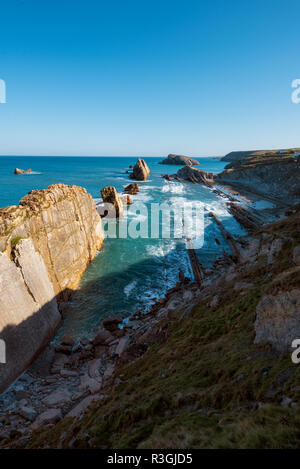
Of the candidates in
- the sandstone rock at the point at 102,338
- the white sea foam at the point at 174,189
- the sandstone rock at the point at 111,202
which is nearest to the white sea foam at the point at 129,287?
the sandstone rock at the point at 102,338

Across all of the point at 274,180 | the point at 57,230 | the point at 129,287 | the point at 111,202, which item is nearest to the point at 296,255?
the point at 129,287

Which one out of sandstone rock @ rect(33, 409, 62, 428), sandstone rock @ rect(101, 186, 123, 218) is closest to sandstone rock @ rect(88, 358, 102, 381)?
sandstone rock @ rect(33, 409, 62, 428)

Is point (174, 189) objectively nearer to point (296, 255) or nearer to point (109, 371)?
point (296, 255)

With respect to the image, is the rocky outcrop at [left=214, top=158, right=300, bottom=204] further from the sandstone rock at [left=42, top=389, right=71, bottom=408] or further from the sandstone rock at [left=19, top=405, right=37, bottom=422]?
the sandstone rock at [left=19, top=405, right=37, bottom=422]

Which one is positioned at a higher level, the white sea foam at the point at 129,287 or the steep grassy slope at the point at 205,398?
the steep grassy slope at the point at 205,398

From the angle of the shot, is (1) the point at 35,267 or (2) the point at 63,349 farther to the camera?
(1) the point at 35,267

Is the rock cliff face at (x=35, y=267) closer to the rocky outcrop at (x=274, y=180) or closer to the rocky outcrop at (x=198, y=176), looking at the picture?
the rocky outcrop at (x=274, y=180)
